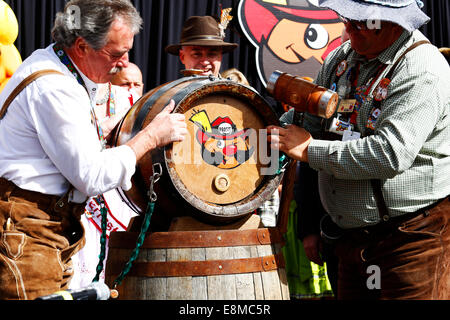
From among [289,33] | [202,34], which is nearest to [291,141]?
[202,34]

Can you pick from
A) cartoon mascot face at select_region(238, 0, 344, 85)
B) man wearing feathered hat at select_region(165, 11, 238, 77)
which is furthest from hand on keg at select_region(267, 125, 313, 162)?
cartoon mascot face at select_region(238, 0, 344, 85)

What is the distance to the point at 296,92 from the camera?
7.39 ft

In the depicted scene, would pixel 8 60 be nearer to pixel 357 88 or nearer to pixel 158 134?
pixel 158 134

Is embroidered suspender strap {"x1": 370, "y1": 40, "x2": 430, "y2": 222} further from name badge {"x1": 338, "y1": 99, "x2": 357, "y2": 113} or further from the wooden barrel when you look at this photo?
the wooden barrel

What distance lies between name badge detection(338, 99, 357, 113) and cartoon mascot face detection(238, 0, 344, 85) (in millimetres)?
2655

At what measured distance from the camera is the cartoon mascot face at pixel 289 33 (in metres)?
5.02

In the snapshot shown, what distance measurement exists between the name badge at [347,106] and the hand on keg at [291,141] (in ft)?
0.71

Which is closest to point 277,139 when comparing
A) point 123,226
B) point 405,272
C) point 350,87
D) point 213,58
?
point 350,87

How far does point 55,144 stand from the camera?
196 cm

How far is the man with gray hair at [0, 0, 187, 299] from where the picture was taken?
195cm

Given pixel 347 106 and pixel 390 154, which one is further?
pixel 347 106

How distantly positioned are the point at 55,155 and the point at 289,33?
3.59 meters

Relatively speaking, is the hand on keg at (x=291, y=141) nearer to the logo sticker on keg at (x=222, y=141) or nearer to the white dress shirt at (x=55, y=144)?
the logo sticker on keg at (x=222, y=141)
